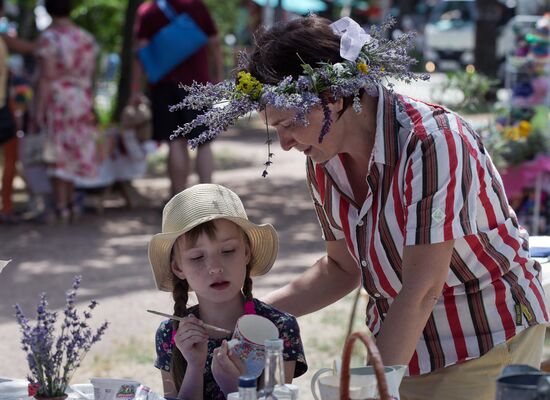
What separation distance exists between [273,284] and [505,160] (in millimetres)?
1653

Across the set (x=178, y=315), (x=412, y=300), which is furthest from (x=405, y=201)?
(x=178, y=315)

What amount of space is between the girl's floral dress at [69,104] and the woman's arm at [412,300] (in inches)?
236

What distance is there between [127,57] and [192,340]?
26.5ft

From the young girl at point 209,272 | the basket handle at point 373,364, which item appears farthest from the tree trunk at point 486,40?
the basket handle at point 373,364

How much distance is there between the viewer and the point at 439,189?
2389mm

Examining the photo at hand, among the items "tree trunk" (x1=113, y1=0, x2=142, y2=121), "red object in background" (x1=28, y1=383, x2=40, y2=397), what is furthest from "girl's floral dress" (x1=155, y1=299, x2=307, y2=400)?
"tree trunk" (x1=113, y1=0, x2=142, y2=121)

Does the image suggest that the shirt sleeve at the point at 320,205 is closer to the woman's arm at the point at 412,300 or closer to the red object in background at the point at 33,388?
the woman's arm at the point at 412,300

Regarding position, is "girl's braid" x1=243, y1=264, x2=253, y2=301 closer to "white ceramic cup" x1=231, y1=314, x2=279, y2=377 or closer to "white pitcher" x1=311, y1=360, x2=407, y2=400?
"white ceramic cup" x1=231, y1=314, x2=279, y2=377

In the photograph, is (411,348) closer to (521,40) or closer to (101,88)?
(521,40)

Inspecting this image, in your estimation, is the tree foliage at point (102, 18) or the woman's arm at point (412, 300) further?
the tree foliage at point (102, 18)

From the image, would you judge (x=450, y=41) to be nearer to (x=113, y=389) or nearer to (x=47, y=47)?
(x=47, y=47)

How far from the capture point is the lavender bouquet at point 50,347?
7.54 feet

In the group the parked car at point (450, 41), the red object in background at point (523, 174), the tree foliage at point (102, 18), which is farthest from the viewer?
the parked car at point (450, 41)

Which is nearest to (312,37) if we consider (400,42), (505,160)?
(400,42)
